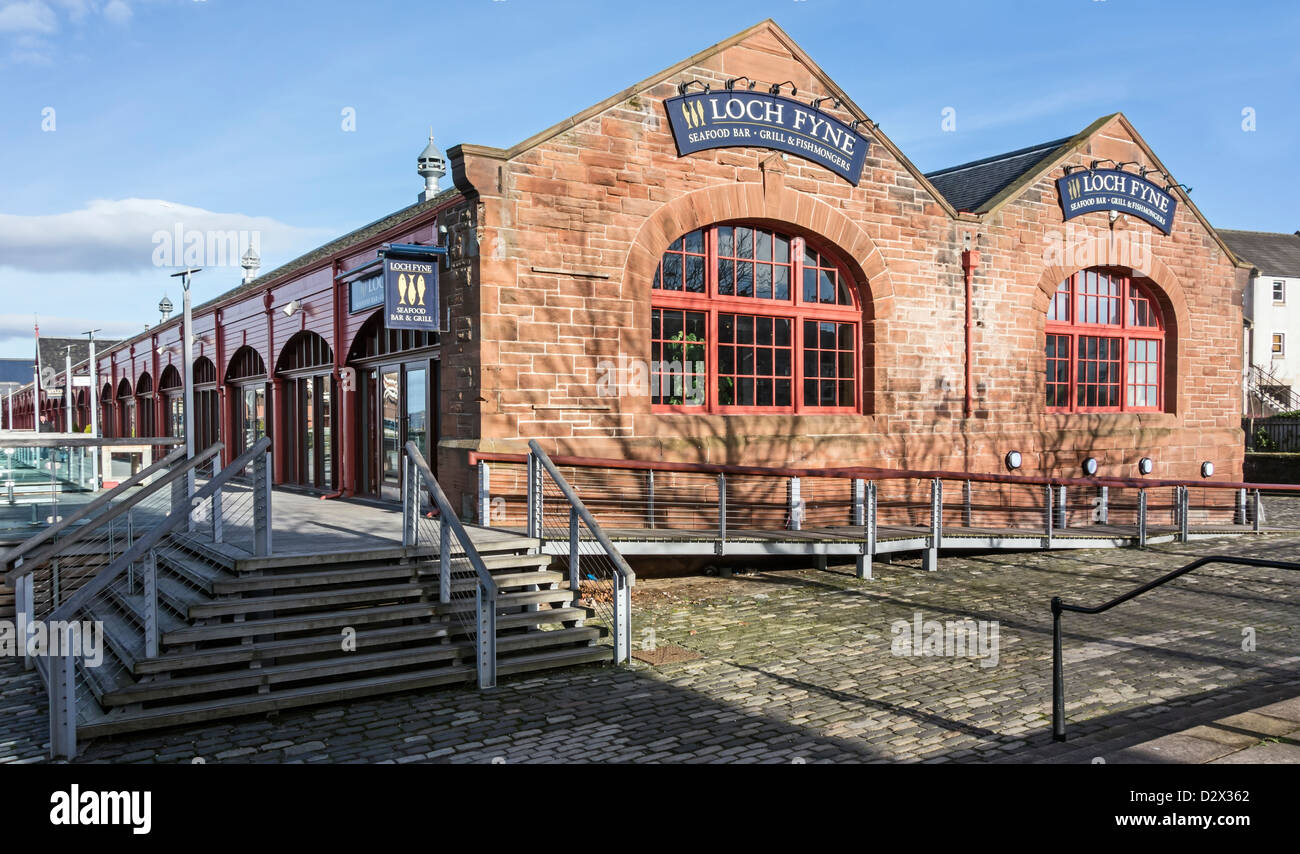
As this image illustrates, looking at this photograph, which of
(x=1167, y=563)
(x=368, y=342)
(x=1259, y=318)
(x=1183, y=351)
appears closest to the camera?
(x=1167, y=563)

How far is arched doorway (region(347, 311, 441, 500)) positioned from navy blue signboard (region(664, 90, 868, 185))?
14.2 ft

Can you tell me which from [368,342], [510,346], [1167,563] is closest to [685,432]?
[510,346]

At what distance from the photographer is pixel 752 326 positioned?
1336cm

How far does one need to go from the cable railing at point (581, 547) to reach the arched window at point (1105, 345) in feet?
31.6

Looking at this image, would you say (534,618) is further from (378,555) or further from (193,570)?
(193,570)

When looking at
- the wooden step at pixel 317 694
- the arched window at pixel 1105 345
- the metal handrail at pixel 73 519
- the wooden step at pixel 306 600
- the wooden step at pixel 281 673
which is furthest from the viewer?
the arched window at pixel 1105 345

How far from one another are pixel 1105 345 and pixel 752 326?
7.99m

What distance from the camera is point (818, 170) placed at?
13.6 meters

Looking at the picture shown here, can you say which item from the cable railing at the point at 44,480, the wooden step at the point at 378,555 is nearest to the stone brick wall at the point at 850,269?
the wooden step at the point at 378,555

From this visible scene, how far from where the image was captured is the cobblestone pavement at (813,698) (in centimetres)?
596

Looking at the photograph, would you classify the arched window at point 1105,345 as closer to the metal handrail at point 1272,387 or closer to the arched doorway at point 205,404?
the arched doorway at point 205,404

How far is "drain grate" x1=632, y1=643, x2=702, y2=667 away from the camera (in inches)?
315
